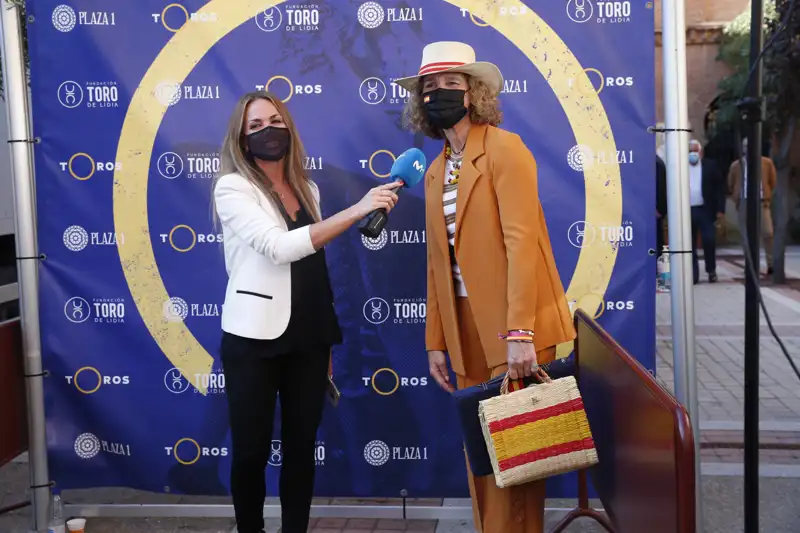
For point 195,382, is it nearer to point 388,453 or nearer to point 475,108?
point 388,453

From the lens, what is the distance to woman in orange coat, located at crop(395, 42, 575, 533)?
10.5 feet

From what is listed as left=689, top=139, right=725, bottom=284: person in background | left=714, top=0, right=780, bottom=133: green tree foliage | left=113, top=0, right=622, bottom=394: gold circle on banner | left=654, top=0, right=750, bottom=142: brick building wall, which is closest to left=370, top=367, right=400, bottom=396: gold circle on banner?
left=113, top=0, right=622, bottom=394: gold circle on banner

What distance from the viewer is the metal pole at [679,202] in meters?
3.85

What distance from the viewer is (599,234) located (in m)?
4.19

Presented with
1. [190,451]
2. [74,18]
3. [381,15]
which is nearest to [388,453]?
[190,451]

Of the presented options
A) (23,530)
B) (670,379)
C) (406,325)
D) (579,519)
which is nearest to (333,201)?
(406,325)

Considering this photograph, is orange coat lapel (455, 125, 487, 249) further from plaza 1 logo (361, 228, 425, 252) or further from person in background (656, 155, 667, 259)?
person in background (656, 155, 667, 259)

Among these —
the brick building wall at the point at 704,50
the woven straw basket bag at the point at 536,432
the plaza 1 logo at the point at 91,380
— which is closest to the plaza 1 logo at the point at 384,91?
the woven straw basket bag at the point at 536,432

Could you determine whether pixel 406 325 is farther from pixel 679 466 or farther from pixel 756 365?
pixel 679 466

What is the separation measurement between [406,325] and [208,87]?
155 centimetres

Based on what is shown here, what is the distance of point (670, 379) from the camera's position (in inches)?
290

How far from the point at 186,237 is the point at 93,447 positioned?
4.02 ft

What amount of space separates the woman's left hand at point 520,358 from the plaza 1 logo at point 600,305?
3.80 ft

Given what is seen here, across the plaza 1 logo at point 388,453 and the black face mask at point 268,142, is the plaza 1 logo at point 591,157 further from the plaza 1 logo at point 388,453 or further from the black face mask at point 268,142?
the plaza 1 logo at point 388,453
